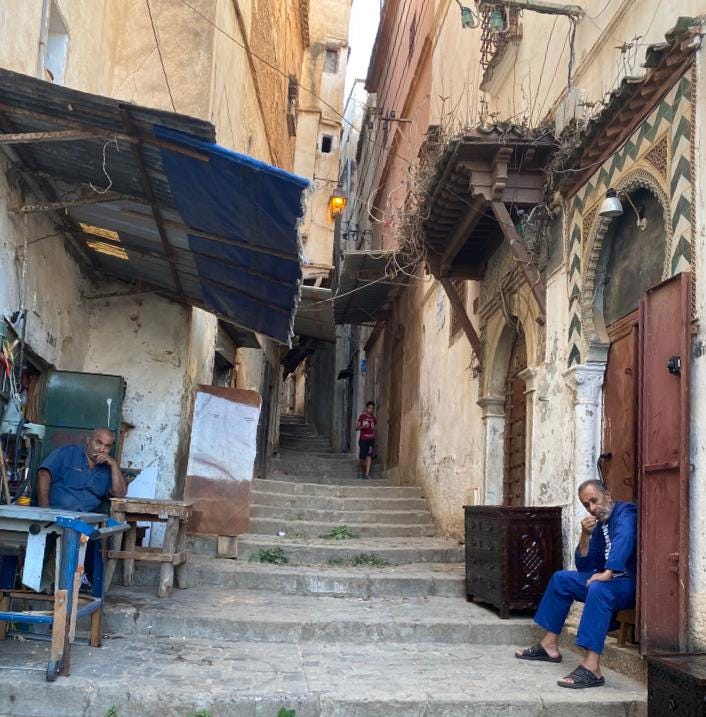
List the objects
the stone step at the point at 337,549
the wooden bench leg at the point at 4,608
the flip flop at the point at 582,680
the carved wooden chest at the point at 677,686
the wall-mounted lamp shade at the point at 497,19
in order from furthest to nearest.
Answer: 1. the stone step at the point at 337,549
2. the wall-mounted lamp shade at the point at 497,19
3. the wooden bench leg at the point at 4,608
4. the flip flop at the point at 582,680
5. the carved wooden chest at the point at 677,686

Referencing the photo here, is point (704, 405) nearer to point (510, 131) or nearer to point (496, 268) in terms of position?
point (510, 131)

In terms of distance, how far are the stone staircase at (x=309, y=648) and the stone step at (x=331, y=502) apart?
37.5 inches

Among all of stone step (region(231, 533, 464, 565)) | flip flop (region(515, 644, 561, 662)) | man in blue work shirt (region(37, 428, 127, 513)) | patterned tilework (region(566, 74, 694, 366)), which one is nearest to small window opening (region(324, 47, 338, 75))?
stone step (region(231, 533, 464, 565))

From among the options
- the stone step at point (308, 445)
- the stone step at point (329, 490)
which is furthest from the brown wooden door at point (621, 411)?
the stone step at point (308, 445)

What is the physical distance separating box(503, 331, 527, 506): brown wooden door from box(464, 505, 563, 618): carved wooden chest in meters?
1.44

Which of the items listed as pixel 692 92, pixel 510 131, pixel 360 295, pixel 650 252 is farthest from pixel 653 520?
pixel 360 295

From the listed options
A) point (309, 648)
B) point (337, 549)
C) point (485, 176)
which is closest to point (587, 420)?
point (485, 176)

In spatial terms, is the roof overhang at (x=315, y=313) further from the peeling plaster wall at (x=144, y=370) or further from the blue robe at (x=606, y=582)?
the blue robe at (x=606, y=582)

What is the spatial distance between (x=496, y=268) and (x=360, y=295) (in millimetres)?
7107

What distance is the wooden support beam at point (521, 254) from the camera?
261 inches

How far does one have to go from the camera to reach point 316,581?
24.0 feet

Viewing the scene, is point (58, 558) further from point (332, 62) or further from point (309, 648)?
point (332, 62)

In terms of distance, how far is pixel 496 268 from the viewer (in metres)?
8.51

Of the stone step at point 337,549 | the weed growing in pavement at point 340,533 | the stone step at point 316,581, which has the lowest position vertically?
the stone step at point 316,581
